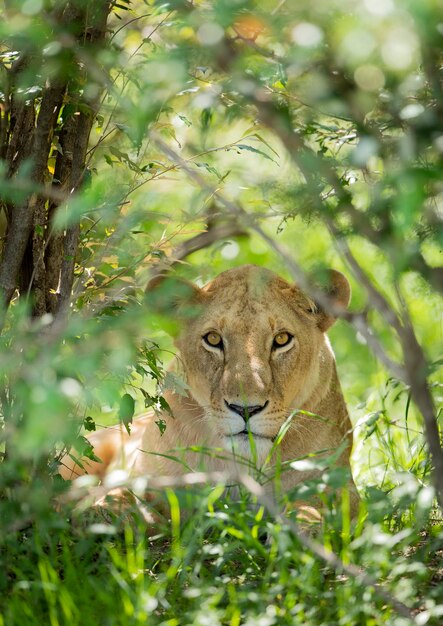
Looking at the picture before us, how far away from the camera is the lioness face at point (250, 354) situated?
13.1 ft

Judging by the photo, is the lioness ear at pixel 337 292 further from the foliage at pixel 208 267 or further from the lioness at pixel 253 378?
the foliage at pixel 208 267

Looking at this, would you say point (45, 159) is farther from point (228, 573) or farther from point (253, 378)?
point (228, 573)

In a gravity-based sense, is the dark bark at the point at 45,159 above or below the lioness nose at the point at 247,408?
above

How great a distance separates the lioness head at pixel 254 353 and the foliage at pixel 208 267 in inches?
15.7

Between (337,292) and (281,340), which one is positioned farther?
(337,292)

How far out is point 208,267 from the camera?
12.2ft

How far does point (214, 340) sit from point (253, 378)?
0.37 m

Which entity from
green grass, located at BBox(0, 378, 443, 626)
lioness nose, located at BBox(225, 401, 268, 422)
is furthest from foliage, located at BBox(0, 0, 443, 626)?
lioness nose, located at BBox(225, 401, 268, 422)

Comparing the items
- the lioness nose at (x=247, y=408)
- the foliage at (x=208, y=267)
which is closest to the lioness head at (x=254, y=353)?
the lioness nose at (x=247, y=408)

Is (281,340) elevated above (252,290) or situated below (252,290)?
below

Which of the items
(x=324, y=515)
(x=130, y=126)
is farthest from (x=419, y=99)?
(x=324, y=515)

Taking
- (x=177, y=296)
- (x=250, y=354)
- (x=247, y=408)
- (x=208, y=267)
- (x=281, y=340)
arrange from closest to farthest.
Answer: (x=208, y=267)
(x=247, y=408)
(x=250, y=354)
(x=281, y=340)
(x=177, y=296)

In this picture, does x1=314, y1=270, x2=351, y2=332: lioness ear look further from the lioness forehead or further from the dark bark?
the dark bark

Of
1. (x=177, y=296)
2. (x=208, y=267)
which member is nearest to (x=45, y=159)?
(x=208, y=267)
